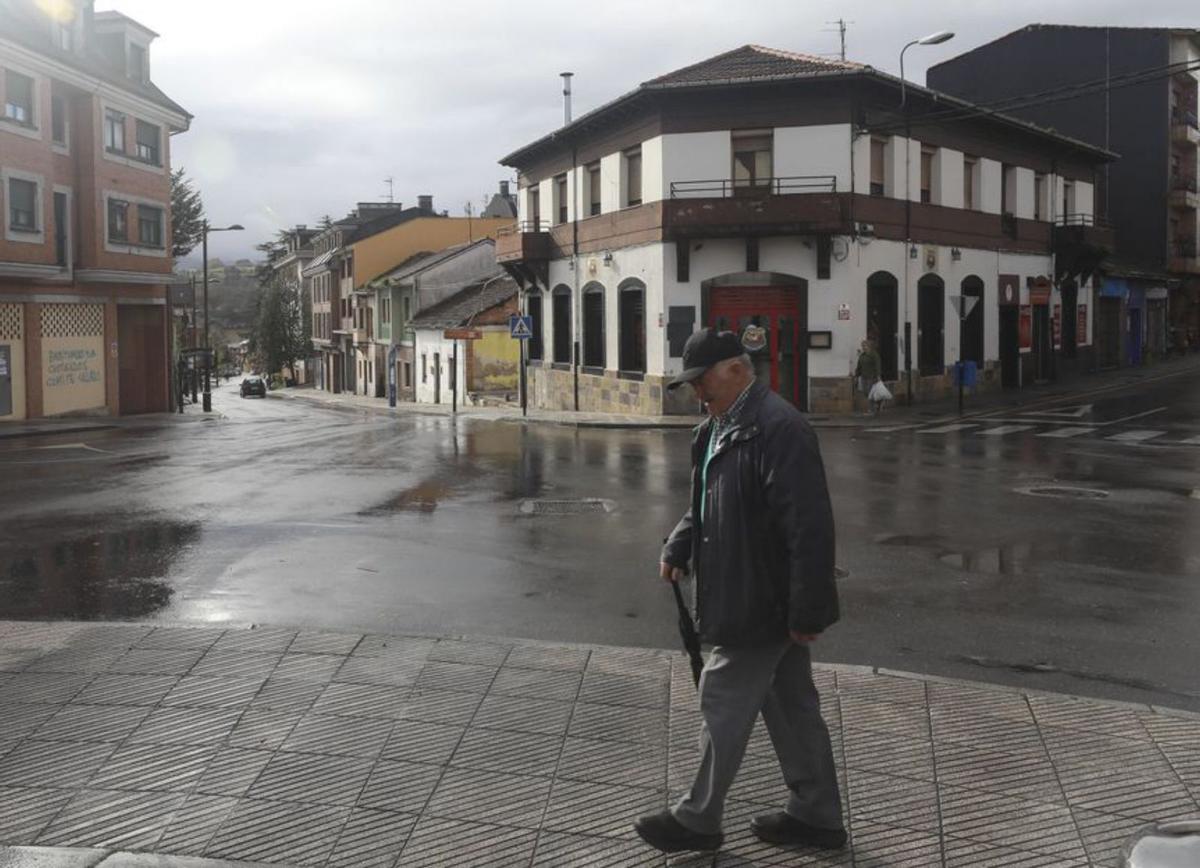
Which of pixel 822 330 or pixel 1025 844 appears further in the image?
pixel 822 330

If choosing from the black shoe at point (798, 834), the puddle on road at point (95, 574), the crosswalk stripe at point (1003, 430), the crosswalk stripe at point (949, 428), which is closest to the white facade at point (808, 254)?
the crosswalk stripe at point (949, 428)

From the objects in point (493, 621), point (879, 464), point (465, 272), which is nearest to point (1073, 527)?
point (879, 464)

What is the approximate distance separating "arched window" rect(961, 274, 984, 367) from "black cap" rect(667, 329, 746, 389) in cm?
2844

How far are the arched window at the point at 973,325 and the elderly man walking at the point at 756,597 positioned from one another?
28.5 m

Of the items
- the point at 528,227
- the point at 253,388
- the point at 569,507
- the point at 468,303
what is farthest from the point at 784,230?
the point at 253,388

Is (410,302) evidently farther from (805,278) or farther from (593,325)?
(805,278)

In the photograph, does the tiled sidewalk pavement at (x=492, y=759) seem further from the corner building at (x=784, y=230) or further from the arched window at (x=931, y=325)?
the arched window at (x=931, y=325)

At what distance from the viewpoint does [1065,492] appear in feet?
43.7

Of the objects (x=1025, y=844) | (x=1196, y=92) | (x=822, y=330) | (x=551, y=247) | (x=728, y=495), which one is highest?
(x=1196, y=92)

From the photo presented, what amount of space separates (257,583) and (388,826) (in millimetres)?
4693

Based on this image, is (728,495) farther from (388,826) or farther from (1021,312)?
(1021,312)

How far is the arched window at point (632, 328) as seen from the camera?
28312 mm

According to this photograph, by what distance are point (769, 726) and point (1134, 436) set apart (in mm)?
17952

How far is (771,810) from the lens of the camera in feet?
14.3
